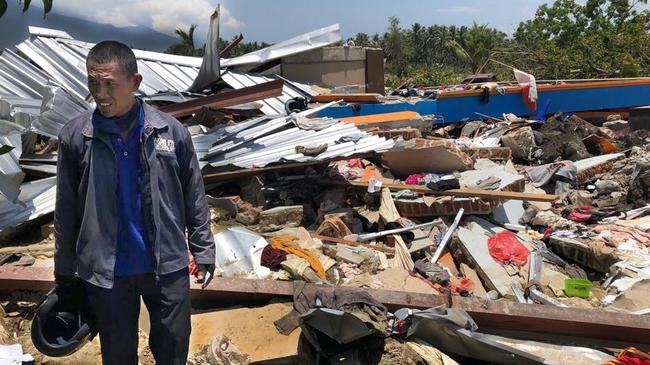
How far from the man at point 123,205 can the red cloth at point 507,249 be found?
4124 mm

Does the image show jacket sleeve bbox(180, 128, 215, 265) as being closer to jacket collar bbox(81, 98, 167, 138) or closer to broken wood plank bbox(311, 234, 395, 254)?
A: jacket collar bbox(81, 98, 167, 138)

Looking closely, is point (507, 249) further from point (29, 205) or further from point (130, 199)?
point (29, 205)

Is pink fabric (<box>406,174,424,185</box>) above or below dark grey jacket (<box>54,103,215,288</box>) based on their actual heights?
below

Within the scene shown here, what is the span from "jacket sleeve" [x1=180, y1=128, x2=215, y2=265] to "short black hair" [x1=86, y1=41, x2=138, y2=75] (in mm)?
351

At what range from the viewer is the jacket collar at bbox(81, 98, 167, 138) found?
215cm

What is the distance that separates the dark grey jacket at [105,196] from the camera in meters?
2.17

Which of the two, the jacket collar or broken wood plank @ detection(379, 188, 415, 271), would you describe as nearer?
the jacket collar

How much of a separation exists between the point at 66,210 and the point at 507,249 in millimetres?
4717

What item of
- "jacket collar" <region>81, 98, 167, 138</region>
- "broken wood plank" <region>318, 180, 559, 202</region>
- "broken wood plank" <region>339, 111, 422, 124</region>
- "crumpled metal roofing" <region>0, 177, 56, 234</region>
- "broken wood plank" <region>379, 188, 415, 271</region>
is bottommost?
"broken wood plank" <region>379, 188, 415, 271</region>

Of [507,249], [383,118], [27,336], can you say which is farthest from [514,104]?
[27,336]

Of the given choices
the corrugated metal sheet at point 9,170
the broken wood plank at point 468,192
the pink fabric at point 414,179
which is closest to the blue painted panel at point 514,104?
the pink fabric at point 414,179

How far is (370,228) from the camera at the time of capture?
594 centimetres

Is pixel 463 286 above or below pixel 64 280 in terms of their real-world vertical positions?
below

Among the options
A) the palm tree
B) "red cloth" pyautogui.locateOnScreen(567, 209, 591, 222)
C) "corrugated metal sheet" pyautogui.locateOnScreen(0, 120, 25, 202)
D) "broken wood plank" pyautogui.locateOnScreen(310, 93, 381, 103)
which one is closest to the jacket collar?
"corrugated metal sheet" pyautogui.locateOnScreen(0, 120, 25, 202)
